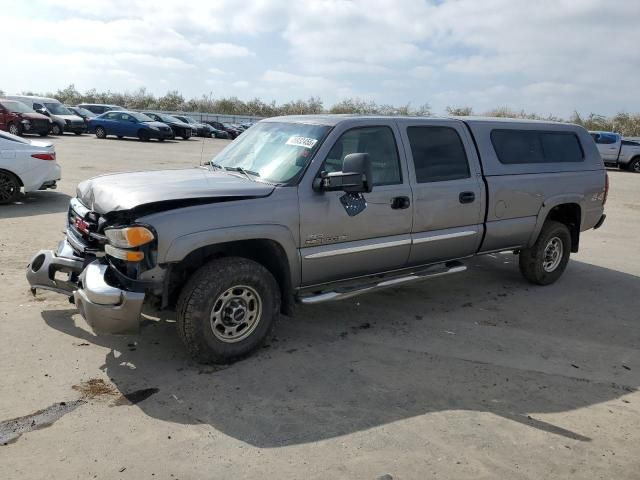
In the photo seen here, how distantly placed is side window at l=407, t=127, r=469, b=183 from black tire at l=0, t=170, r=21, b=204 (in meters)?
7.81

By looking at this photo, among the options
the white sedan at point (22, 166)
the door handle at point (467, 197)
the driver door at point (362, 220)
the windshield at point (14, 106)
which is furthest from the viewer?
the windshield at point (14, 106)

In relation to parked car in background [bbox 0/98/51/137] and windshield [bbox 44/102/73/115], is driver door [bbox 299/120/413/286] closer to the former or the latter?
parked car in background [bbox 0/98/51/137]

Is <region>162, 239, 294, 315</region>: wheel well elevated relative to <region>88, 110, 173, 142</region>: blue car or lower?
lower

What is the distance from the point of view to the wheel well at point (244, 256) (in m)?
4.22

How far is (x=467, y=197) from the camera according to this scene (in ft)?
18.5

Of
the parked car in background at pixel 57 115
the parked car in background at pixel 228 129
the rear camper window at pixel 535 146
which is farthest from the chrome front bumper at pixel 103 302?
the parked car in background at pixel 228 129

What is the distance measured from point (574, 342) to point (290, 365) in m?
2.67

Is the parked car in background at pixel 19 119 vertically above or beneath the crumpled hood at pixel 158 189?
above

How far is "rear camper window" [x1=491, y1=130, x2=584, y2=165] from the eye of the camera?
618 centimetres

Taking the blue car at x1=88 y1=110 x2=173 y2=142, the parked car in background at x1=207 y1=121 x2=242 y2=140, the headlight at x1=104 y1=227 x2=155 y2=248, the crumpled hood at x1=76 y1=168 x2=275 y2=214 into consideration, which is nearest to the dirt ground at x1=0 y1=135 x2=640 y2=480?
the headlight at x1=104 y1=227 x2=155 y2=248

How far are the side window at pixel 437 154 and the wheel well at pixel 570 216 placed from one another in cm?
180

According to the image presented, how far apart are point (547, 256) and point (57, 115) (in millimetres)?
28891

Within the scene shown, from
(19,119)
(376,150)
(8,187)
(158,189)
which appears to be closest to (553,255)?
(376,150)

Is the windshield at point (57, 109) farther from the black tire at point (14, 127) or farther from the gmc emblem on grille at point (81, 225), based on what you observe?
the gmc emblem on grille at point (81, 225)
